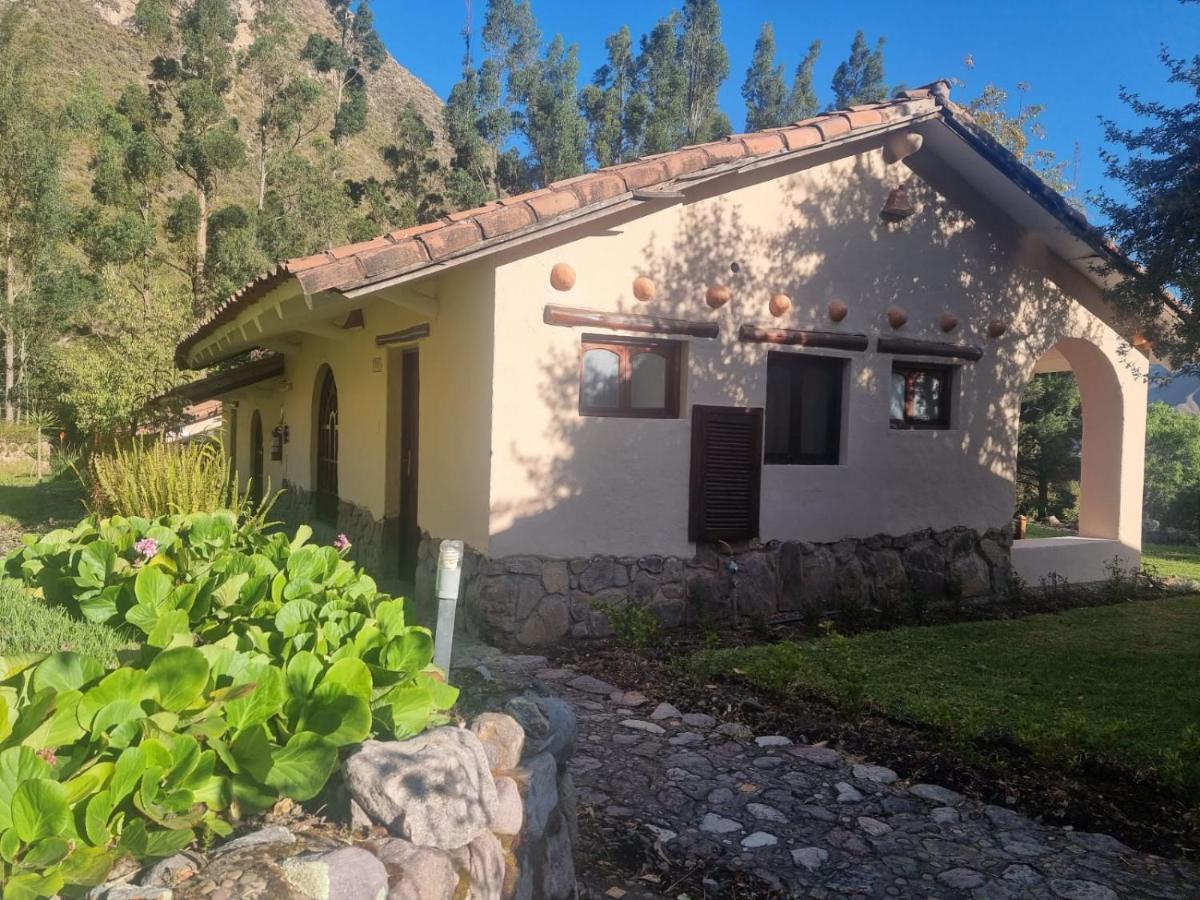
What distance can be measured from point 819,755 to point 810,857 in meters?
1.01

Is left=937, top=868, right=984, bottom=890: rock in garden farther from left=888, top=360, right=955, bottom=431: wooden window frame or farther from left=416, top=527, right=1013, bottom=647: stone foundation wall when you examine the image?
left=888, top=360, right=955, bottom=431: wooden window frame

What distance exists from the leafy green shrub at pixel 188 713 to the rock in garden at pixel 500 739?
0.47ft

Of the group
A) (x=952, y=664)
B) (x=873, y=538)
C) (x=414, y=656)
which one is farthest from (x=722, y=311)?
(x=414, y=656)

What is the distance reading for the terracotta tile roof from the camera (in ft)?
17.6

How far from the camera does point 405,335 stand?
25.1 feet

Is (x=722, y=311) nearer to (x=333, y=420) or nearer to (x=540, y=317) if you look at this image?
(x=540, y=317)

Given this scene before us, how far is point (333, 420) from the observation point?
10609 mm

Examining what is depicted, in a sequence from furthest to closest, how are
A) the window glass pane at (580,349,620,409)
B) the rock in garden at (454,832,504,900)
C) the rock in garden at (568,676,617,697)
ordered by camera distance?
the window glass pane at (580,349,620,409) → the rock in garden at (568,676,617,697) → the rock in garden at (454,832,504,900)

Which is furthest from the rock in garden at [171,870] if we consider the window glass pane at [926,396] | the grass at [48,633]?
the window glass pane at [926,396]

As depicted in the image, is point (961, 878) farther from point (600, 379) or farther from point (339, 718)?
point (600, 379)

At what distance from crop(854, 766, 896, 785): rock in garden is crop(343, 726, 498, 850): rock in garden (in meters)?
2.21

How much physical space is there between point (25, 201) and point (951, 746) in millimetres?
31835

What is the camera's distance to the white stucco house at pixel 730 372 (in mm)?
6297

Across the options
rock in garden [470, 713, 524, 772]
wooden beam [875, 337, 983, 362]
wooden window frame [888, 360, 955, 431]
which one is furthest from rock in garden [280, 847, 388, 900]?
wooden window frame [888, 360, 955, 431]
